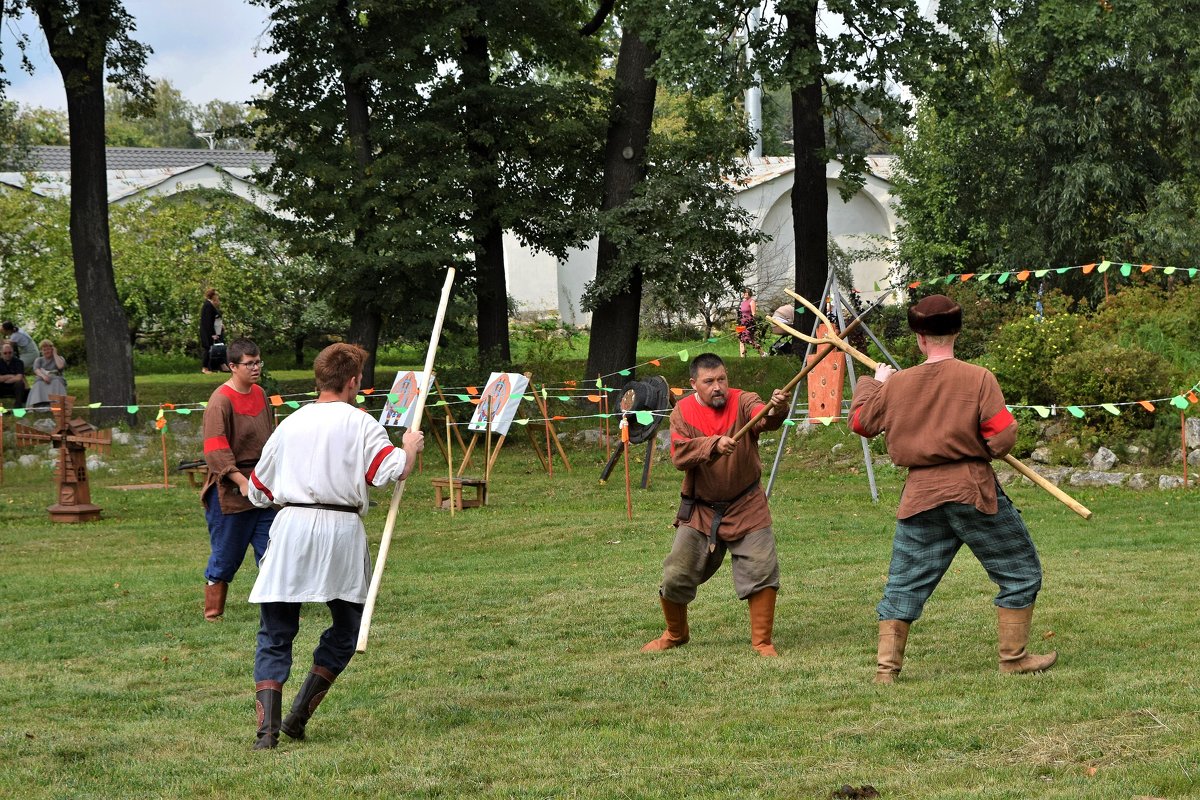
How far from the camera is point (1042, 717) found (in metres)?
6.07

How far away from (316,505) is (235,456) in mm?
3404

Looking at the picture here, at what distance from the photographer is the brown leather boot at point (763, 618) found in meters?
8.04

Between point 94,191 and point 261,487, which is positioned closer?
point 261,487

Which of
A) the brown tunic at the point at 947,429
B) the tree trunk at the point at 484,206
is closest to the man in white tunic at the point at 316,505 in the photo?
the brown tunic at the point at 947,429

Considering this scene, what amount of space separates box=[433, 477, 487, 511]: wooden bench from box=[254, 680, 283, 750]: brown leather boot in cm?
1052

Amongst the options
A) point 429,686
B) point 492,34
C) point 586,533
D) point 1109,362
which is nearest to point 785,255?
point 492,34

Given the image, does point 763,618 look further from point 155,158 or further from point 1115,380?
point 155,158

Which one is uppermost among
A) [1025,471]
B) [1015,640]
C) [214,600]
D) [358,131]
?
[358,131]

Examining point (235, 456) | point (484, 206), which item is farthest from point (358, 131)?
point (235, 456)

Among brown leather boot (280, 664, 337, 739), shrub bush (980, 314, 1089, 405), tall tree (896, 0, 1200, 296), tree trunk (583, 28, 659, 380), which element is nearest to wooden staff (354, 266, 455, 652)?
brown leather boot (280, 664, 337, 739)

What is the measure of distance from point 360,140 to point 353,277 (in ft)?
7.76

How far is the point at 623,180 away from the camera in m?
24.2

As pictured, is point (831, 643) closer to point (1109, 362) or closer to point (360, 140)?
point (1109, 362)

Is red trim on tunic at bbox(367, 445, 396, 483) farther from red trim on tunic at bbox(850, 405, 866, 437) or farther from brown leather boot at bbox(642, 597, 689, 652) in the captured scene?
brown leather boot at bbox(642, 597, 689, 652)
